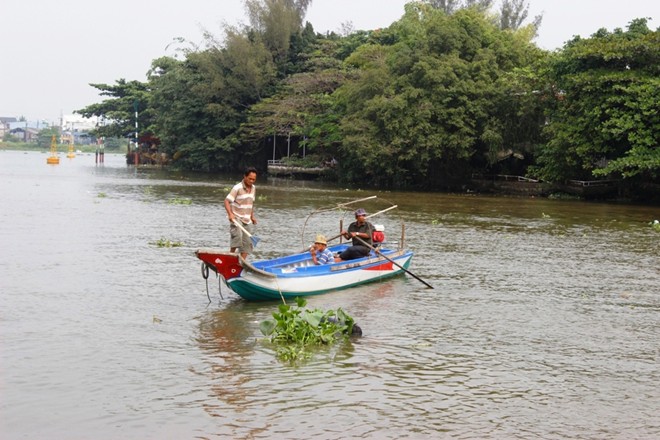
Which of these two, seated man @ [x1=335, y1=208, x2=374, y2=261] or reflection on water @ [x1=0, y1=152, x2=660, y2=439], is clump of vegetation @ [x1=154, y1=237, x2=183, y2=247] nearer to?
reflection on water @ [x1=0, y1=152, x2=660, y2=439]

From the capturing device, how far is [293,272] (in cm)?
1434

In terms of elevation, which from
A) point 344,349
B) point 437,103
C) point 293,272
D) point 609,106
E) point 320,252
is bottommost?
point 344,349

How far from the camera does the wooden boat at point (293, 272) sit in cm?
1315

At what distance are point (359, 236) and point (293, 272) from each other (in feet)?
8.14

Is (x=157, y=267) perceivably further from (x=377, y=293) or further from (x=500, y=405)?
(x=500, y=405)

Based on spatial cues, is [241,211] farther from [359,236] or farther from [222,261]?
[359,236]

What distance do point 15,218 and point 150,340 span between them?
17.5 meters

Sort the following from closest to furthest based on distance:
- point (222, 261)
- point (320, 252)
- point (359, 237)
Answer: point (222, 261)
point (320, 252)
point (359, 237)

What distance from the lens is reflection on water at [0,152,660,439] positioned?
8.42 metres

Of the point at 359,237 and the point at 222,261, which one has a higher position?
the point at 359,237

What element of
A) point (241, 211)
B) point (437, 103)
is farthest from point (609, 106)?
point (241, 211)

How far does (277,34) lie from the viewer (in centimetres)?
6912


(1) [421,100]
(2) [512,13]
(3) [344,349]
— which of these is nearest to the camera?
(3) [344,349]

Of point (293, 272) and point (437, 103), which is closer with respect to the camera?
point (293, 272)
